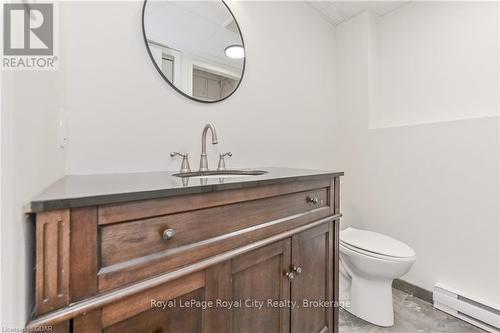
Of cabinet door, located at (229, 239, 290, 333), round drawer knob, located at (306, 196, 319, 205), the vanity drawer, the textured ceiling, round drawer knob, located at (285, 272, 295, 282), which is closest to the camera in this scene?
the vanity drawer

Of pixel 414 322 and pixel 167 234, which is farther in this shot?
pixel 414 322

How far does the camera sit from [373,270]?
1.41 m

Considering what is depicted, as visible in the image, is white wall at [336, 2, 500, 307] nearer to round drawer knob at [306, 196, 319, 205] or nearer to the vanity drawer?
round drawer knob at [306, 196, 319, 205]

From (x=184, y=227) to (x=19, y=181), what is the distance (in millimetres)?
336

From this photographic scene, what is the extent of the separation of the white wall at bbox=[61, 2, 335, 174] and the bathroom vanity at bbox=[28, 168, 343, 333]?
35 cm

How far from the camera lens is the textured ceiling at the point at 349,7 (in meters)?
1.90

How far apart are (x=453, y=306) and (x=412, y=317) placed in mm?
275

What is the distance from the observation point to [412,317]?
1532 millimetres

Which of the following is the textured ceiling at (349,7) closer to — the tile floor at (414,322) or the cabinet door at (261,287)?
the cabinet door at (261,287)

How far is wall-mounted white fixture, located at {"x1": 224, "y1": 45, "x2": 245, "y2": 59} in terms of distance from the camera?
4.63 feet

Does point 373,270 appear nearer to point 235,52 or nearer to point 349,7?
point 235,52

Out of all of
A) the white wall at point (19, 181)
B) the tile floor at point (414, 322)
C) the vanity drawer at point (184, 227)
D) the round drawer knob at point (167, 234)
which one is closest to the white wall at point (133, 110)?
the white wall at point (19, 181)

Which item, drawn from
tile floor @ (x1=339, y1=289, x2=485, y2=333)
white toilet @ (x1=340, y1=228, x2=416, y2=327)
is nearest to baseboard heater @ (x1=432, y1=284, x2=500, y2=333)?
tile floor @ (x1=339, y1=289, x2=485, y2=333)

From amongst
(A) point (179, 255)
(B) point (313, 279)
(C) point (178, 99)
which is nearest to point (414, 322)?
(B) point (313, 279)
